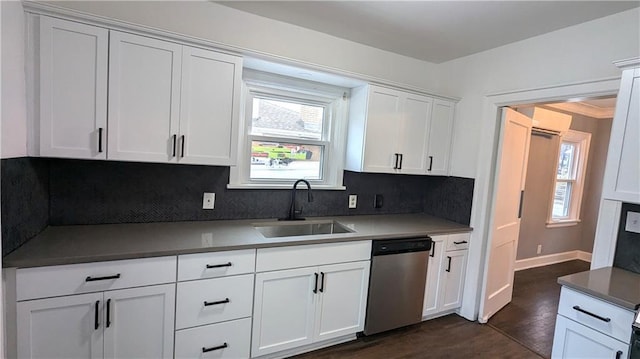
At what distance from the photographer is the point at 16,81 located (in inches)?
62.1

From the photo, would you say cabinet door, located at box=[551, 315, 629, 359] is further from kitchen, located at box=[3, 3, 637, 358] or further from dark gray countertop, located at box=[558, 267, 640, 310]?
kitchen, located at box=[3, 3, 637, 358]

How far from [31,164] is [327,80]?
80.7 inches

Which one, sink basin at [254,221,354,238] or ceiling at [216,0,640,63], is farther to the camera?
sink basin at [254,221,354,238]

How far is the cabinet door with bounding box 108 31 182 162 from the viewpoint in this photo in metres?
1.84

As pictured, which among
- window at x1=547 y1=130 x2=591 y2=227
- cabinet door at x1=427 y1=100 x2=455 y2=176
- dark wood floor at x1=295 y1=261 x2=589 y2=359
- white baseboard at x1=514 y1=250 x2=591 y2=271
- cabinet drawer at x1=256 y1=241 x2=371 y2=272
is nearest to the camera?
cabinet drawer at x1=256 y1=241 x2=371 y2=272

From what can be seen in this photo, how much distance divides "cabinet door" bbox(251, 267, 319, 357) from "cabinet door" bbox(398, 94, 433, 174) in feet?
4.48

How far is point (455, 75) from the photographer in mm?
3232

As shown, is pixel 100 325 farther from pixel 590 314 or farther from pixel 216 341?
pixel 590 314

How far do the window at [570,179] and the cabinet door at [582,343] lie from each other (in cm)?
367

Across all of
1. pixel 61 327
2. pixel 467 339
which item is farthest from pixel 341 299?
pixel 61 327

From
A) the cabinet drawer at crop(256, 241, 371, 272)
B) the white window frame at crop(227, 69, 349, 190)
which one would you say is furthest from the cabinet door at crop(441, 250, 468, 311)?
the white window frame at crop(227, 69, 349, 190)

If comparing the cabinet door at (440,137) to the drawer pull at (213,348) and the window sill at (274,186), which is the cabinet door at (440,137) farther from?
the drawer pull at (213,348)

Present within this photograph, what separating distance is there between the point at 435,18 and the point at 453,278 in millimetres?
2223

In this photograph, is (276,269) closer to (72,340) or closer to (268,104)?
(72,340)
